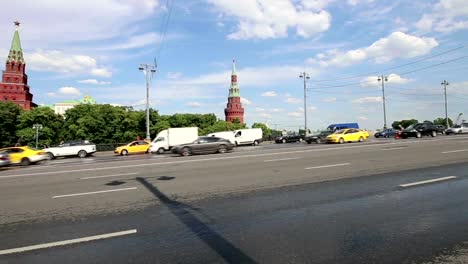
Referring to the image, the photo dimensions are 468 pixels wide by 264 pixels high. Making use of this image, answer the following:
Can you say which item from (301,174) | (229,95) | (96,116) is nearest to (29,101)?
(96,116)

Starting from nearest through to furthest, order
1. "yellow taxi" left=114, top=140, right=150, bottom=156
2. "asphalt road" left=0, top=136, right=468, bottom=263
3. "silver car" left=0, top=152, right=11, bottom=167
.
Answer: "asphalt road" left=0, top=136, right=468, bottom=263, "silver car" left=0, top=152, right=11, bottom=167, "yellow taxi" left=114, top=140, right=150, bottom=156

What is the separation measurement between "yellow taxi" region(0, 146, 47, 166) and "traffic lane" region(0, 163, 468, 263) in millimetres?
21366

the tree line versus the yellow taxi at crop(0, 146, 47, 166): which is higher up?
the tree line

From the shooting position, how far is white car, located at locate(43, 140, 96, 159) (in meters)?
33.6

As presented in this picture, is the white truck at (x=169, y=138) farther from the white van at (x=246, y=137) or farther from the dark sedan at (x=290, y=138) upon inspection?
the dark sedan at (x=290, y=138)

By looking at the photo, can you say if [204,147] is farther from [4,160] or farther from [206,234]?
[206,234]

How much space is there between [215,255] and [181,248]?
22.1 inches

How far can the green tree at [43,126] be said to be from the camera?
6819 centimetres

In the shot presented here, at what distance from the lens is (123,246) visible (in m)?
4.94

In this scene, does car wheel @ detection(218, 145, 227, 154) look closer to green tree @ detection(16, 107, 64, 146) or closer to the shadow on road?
the shadow on road

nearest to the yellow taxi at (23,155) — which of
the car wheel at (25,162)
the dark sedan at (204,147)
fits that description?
the car wheel at (25,162)

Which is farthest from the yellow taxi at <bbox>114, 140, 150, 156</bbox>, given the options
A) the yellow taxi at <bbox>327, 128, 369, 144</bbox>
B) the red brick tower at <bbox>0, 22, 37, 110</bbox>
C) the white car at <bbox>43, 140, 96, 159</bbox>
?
the red brick tower at <bbox>0, 22, 37, 110</bbox>

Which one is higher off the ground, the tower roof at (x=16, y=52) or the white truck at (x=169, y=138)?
the tower roof at (x=16, y=52)

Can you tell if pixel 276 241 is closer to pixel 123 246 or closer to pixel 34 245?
pixel 123 246
